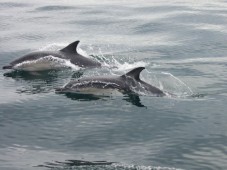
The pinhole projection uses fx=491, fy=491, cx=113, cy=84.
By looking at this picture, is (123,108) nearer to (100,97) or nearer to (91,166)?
(100,97)

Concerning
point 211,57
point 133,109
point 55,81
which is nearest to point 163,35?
point 211,57

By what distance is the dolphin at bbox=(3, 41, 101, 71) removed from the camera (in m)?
18.7

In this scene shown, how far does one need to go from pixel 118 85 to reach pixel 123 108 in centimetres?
142

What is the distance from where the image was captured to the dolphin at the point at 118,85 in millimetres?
15000

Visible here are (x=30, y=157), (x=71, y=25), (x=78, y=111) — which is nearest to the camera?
(x=30, y=157)

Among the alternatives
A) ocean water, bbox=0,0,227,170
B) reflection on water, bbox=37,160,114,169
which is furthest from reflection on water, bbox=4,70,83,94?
reflection on water, bbox=37,160,114,169

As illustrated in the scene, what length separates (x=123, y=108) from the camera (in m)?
13.8

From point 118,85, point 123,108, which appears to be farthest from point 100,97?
point 123,108

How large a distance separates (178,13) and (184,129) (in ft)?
76.8

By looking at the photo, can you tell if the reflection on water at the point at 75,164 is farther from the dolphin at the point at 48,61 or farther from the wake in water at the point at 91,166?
the dolphin at the point at 48,61

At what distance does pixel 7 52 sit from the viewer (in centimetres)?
2209

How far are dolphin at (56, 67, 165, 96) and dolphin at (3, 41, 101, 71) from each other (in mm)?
3532

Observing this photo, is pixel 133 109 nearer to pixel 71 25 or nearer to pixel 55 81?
pixel 55 81

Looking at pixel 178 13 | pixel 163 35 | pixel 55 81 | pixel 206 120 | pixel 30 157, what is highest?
pixel 178 13
